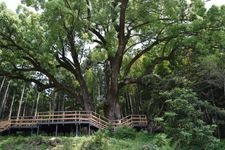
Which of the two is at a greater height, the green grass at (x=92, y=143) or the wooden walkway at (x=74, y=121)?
the wooden walkway at (x=74, y=121)

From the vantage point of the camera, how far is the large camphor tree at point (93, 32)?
24875 mm

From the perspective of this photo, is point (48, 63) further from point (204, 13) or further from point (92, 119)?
point (204, 13)

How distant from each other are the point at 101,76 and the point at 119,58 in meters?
9.24

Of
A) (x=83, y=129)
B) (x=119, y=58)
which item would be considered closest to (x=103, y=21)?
(x=119, y=58)

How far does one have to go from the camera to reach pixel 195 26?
81.1 feet

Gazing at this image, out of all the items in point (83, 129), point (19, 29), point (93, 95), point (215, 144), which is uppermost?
point (19, 29)

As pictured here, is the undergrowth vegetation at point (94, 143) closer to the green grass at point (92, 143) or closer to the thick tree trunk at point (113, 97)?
the green grass at point (92, 143)

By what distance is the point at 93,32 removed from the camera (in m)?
28.4

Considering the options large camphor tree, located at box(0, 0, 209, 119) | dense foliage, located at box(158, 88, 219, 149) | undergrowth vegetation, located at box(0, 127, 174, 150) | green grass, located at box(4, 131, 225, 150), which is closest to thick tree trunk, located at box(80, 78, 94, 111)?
large camphor tree, located at box(0, 0, 209, 119)

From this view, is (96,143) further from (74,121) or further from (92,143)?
(74,121)

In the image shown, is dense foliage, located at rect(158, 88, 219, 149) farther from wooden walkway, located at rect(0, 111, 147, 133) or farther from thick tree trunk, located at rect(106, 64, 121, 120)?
thick tree trunk, located at rect(106, 64, 121, 120)

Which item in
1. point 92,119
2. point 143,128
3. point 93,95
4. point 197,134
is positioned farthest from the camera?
point 93,95

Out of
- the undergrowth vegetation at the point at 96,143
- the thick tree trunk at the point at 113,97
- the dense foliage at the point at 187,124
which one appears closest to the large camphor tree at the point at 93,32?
the thick tree trunk at the point at 113,97

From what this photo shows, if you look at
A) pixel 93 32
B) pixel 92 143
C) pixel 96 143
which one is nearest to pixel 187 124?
pixel 96 143
